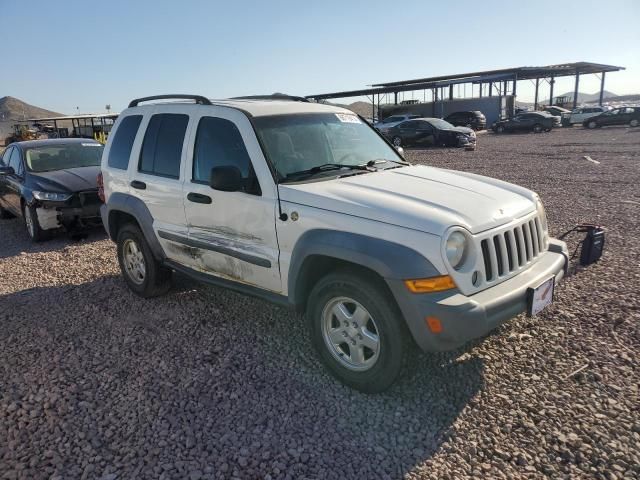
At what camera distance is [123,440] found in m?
2.95

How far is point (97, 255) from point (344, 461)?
18.4 ft

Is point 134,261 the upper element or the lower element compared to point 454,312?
lower

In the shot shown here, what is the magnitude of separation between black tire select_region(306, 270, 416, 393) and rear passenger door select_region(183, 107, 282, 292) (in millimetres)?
470

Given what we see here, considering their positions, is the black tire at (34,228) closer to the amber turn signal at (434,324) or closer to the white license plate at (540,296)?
the amber turn signal at (434,324)

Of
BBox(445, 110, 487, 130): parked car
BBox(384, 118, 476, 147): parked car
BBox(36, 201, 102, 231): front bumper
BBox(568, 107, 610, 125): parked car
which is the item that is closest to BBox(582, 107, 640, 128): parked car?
BBox(568, 107, 610, 125): parked car

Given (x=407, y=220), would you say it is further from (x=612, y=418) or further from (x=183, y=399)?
(x=183, y=399)

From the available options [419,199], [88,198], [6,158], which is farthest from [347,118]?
[6,158]

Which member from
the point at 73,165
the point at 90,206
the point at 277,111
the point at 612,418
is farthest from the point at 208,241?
the point at 73,165

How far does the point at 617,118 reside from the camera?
33.5 metres

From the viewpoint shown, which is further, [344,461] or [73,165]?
[73,165]

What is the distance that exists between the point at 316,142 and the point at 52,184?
220 inches

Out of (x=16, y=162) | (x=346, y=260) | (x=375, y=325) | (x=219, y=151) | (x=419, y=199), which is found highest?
(x=219, y=151)

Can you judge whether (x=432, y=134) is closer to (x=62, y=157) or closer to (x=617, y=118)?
(x=617, y=118)

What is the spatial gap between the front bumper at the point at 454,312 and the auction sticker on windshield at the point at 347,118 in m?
2.12
